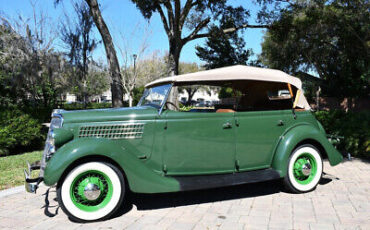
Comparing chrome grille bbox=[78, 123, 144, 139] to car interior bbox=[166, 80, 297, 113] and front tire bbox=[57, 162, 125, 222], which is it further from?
car interior bbox=[166, 80, 297, 113]

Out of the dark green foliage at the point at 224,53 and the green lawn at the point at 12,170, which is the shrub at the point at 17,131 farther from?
the dark green foliage at the point at 224,53

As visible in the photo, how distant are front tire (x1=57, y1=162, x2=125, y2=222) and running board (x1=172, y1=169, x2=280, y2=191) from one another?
2.47 feet

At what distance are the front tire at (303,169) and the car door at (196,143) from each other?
0.95 m

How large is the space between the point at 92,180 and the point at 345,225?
2828 millimetres

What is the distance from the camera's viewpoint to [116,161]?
3078 millimetres

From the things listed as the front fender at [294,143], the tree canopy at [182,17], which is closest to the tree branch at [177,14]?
the tree canopy at [182,17]

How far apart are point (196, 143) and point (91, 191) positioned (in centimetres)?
138

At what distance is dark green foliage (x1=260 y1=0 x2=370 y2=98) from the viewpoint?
419 inches

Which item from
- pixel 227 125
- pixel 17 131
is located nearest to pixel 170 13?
pixel 17 131

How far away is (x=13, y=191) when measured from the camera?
13.5ft

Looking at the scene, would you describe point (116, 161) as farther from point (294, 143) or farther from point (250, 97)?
point (250, 97)

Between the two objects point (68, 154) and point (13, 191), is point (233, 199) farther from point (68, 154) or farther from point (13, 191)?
point (13, 191)

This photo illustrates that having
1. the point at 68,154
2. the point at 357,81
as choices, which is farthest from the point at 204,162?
the point at 357,81

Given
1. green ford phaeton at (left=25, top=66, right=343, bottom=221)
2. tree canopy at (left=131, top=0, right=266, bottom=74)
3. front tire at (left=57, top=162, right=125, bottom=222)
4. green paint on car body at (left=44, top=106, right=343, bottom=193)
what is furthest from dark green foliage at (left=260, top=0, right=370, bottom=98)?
front tire at (left=57, top=162, right=125, bottom=222)
